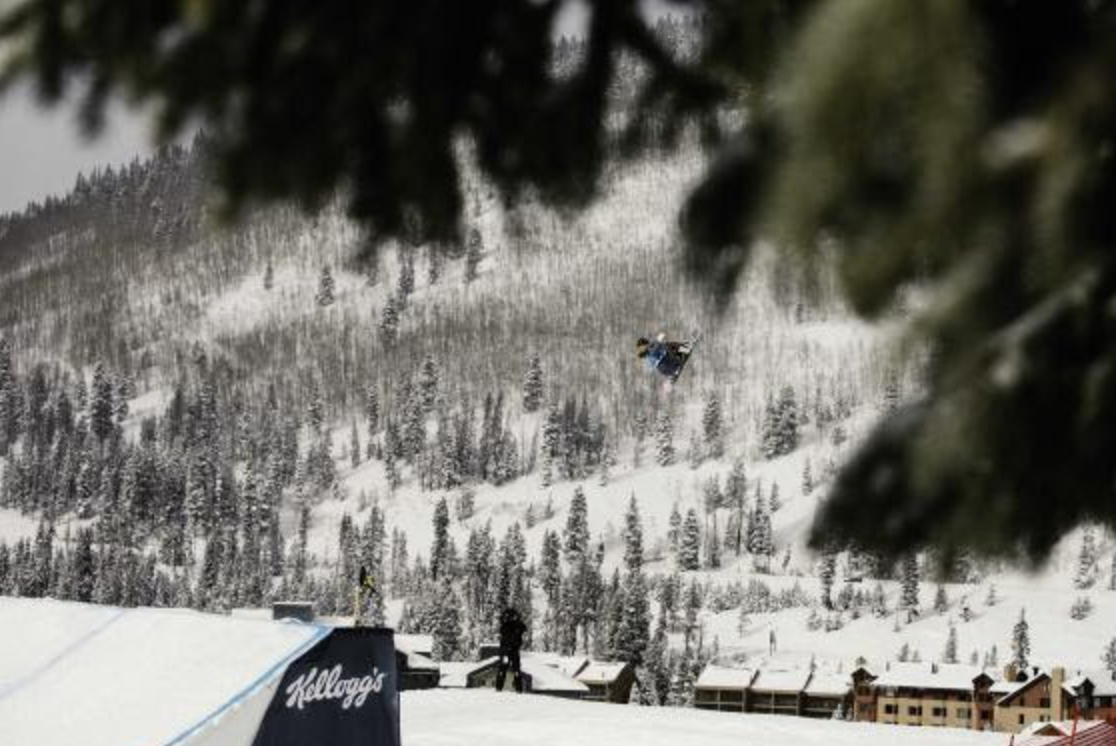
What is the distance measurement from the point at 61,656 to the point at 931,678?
383 feet

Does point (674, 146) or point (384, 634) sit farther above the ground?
point (674, 146)

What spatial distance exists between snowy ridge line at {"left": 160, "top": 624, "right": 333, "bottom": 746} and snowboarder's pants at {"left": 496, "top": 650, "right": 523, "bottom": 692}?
12.3 metres

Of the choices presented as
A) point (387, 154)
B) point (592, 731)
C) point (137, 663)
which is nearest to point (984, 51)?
point (387, 154)

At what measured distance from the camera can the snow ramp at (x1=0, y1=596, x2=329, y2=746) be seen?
705 centimetres

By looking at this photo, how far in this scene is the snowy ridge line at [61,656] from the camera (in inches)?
296

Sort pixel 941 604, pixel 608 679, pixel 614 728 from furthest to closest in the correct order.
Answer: pixel 941 604 < pixel 608 679 < pixel 614 728

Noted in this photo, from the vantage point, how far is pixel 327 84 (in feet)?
7.13

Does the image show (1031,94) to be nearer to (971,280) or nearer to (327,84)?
(971,280)

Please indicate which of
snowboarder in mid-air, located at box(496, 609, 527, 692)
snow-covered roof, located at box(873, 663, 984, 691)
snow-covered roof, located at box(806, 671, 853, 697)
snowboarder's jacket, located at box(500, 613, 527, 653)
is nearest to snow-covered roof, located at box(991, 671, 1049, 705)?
snow-covered roof, located at box(873, 663, 984, 691)

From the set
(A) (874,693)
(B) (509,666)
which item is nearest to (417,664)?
(A) (874,693)

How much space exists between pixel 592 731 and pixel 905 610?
611 feet

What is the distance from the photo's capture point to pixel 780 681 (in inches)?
4609

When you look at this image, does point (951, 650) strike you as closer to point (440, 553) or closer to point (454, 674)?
point (440, 553)

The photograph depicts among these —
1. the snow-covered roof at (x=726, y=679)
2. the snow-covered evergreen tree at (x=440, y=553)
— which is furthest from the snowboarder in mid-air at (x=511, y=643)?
the snow-covered evergreen tree at (x=440, y=553)
